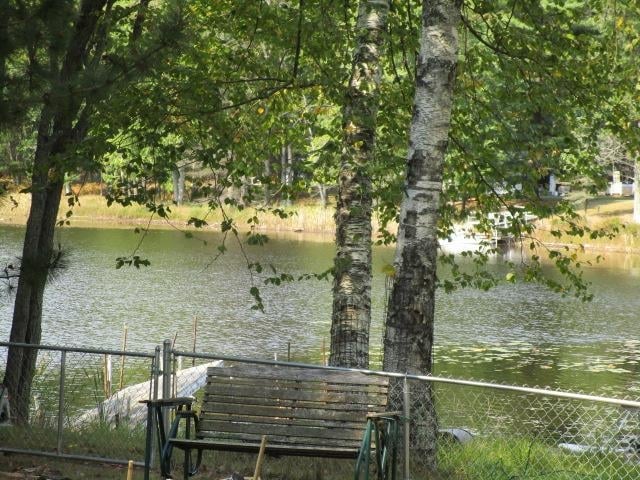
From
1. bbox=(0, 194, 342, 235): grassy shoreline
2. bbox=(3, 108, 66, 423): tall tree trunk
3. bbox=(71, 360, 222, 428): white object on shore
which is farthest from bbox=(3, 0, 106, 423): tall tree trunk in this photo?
bbox=(0, 194, 342, 235): grassy shoreline

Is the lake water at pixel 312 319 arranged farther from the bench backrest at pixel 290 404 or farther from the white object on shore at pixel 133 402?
the bench backrest at pixel 290 404

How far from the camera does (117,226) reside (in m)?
63.4

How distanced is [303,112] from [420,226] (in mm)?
4916

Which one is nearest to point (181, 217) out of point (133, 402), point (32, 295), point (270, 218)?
point (270, 218)

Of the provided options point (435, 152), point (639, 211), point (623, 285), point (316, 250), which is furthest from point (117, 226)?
point (435, 152)

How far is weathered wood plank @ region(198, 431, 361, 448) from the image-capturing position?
8008mm

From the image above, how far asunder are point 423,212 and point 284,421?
7.00 ft

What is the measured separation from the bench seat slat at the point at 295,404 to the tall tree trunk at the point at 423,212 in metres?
1.27

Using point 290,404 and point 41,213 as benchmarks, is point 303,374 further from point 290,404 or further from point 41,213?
point 41,213

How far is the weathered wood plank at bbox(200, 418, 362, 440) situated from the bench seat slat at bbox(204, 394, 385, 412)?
0.14m

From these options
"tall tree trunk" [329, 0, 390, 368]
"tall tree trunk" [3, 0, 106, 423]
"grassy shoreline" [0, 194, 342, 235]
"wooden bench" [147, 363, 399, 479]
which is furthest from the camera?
"grassy shoreline" [0, 194, 342, 235]

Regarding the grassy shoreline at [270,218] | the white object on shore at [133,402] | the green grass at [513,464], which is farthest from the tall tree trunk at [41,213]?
the grassy shoreline at [270,218]

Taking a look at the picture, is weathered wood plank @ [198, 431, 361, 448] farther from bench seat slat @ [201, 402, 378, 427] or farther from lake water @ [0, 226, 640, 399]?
lake water @ [0, 226, 640, 399]

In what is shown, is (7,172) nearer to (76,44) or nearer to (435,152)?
(76,44)
